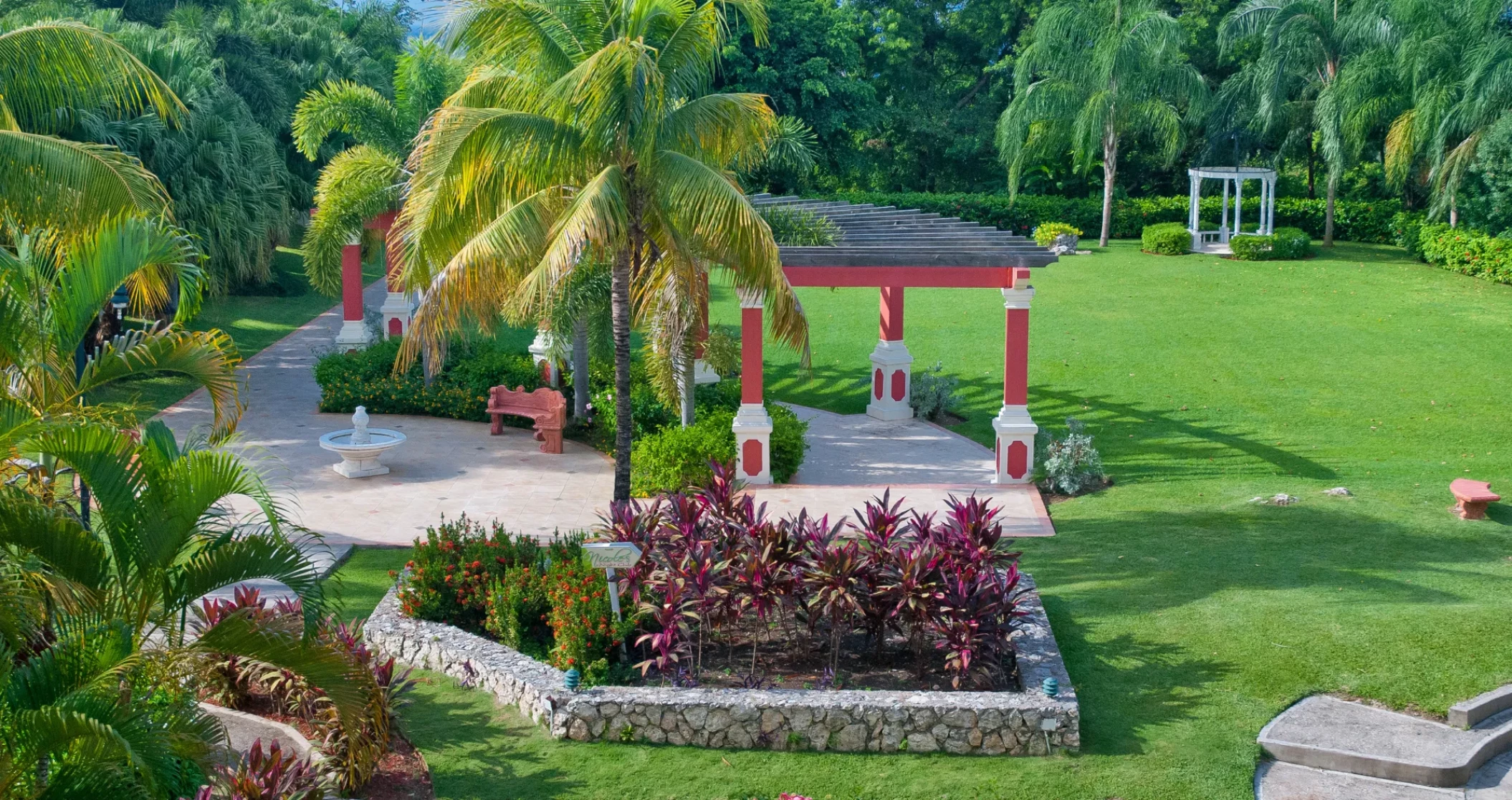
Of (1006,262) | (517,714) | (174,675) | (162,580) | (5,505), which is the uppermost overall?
(1006,262)

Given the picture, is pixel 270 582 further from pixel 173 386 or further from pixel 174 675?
pixel 173 386

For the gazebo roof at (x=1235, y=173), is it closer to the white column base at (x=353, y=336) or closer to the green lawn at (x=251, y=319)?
the green lawn at (x=251, y=319)

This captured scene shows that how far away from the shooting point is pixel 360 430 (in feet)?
52.8

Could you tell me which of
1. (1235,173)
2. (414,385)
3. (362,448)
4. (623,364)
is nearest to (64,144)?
(623,364)

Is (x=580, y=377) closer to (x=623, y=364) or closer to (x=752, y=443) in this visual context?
(x=752, y=443)

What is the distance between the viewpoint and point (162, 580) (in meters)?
6.48

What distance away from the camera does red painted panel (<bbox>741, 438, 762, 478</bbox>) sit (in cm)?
1545

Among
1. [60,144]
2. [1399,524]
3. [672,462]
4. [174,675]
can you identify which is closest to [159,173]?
[672,462]

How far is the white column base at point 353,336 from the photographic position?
2095 cm

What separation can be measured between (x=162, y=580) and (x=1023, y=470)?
425 inches

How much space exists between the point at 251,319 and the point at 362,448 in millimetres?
14385

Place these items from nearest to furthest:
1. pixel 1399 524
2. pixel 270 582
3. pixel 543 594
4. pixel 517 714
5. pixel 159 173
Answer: pixel 517 714 → pixel 543 594 → pixel 270 582 → pixel 1399 524 → pixel 159 173

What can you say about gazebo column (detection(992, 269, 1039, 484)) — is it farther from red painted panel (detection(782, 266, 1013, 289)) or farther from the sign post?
the sign post

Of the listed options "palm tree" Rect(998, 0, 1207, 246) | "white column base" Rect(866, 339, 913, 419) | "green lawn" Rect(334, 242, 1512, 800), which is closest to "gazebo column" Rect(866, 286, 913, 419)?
"white column base" Rect(866, 339, 913, 419)
